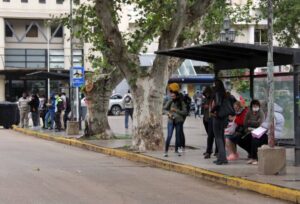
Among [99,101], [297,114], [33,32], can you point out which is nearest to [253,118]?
[297,114]

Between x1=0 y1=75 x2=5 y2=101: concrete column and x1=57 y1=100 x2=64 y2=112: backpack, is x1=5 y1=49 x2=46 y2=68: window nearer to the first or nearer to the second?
x1=0 y1=75 x2=5 y2=101: concrete column

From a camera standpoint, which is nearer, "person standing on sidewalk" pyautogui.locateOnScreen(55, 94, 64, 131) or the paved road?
the paved road

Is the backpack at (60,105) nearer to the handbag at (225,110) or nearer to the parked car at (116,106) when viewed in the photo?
the handbag at (225,110)

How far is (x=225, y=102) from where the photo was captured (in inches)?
505

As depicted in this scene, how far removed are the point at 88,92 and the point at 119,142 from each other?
2507 mm

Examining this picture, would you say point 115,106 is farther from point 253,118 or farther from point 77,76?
point 253,118

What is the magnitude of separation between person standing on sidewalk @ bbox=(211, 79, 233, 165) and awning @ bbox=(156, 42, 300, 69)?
94 centimetres

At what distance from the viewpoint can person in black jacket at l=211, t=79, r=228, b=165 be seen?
41.9 ft

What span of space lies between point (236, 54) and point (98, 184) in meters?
4.93

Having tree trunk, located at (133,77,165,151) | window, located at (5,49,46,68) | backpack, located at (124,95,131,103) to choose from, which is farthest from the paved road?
window, located at (5,49,46,68)

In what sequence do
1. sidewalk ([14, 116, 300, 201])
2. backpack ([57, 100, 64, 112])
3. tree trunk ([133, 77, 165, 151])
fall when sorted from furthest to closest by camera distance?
backpack ([57, 100, 64, 112]), tree trunk ([133, 77, 165, 151]), sidewalk ([14, 116, 300, 201])

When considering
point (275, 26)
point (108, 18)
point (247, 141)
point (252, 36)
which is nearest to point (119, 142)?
point (108, 18)

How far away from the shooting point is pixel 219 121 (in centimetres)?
1284

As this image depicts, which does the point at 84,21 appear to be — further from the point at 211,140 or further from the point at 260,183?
the point at 260,183
